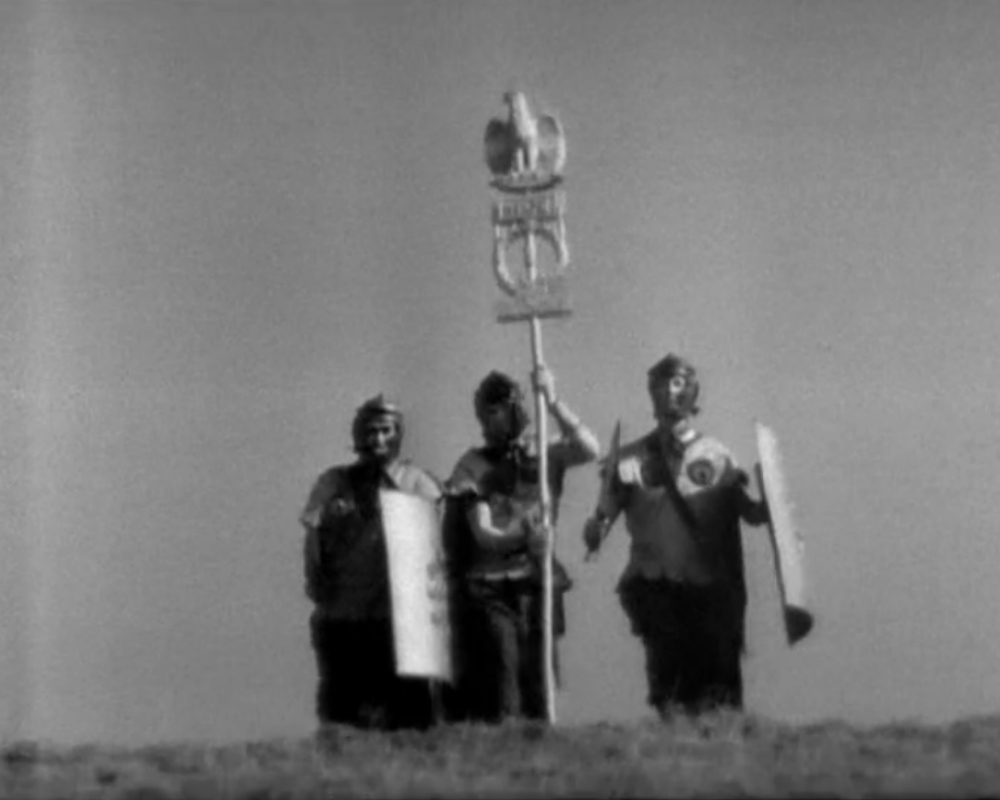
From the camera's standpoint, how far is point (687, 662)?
12.2m

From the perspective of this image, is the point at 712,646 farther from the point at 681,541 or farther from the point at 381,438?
the point at 381,438

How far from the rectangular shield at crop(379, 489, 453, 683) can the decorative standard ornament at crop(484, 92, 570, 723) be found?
0.90 m

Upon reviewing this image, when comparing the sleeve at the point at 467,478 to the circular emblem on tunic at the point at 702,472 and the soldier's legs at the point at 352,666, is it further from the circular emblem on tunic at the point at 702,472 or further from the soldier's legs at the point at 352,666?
the circular emblem on tunic at the point at 702,472

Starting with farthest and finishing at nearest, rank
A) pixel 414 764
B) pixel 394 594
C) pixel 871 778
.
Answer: pixel 394 594, pixel 414 764, pixel 871 778

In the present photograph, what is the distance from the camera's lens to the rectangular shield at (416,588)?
1188 centimetres

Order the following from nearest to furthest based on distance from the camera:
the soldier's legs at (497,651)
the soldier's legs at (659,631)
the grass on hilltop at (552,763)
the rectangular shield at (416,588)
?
1. the grass on hilltop at (552,763)
2. the rectangular shield at (416,588)
3. the soldier's legs at (497,651)
4. the soldier's legs at (659,631)

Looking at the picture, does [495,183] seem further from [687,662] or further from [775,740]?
[775,740]

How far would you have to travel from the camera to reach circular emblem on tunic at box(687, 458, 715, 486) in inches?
482

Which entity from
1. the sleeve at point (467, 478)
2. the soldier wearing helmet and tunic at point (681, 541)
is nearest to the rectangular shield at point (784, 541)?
the soldier wearing helmet and tunic at point (681, 541)

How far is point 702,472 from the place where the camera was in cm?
1227

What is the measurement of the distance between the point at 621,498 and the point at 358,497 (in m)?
1.06

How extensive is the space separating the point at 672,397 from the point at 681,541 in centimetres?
58

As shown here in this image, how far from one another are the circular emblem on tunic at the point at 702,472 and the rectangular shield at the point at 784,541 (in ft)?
0.70

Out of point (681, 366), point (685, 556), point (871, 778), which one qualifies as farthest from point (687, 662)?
point (871, 778)
